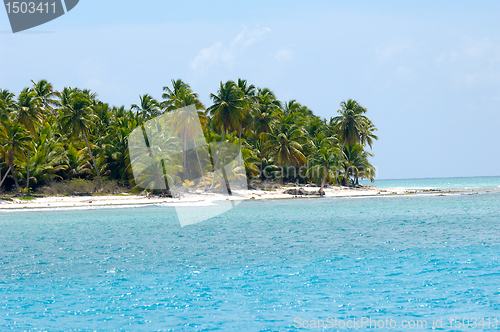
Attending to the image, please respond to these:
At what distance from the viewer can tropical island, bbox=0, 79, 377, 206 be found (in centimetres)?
4594

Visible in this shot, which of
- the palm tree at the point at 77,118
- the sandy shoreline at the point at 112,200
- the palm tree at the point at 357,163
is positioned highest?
the palm tree at the point at 77,118

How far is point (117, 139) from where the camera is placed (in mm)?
50125

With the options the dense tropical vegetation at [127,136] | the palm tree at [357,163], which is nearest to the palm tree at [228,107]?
the dense tropical vegetation at [127,136]

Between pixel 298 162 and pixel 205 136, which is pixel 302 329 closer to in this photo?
pixel 205 136

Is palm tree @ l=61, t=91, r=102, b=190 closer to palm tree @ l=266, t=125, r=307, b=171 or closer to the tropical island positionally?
the tropical island

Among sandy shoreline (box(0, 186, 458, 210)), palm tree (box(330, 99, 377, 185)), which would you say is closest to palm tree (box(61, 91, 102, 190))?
sandy shoreline (box(0, 186, 458, 210))

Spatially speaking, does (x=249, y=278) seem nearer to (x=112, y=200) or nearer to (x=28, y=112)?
(x=112, y=200)

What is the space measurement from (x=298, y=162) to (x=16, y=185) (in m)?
33.8

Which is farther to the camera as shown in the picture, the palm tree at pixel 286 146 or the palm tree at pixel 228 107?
the palm tree at pixel 286 146

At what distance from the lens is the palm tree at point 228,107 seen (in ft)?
165

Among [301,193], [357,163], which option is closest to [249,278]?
[301,193]

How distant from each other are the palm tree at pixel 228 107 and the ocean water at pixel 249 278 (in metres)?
27.3

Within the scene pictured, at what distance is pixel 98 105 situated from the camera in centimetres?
6438

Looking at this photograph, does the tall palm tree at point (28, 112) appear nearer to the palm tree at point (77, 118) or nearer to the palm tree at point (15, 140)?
the palm tree at point (77, 118)
